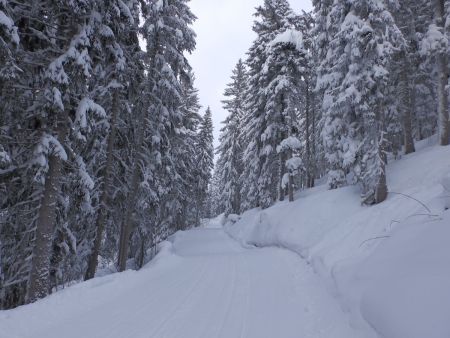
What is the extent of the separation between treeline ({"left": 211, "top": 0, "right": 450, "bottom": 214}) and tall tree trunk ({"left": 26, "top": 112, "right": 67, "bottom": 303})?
1163 cm

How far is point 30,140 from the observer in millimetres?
9367

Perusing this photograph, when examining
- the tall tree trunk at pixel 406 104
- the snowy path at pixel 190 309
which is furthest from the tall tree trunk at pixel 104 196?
the tall tree trunk at pixel 406 104

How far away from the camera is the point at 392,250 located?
20.4ft

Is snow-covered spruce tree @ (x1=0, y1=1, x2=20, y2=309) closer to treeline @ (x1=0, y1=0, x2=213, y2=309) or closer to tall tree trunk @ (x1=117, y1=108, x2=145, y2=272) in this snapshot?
treeline @ (x1=0, y1=0, x2=213, y2=309)

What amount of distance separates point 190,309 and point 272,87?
64.5ft

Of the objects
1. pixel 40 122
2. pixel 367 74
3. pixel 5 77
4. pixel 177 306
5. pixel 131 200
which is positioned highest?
pixel 367 74

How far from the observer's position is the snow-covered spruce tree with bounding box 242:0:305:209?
23.6 meters

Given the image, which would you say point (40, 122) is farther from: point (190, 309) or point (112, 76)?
point (190, 309)

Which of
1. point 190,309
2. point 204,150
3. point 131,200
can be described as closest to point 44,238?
point 190,309

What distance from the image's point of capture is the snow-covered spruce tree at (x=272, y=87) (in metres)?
23.6

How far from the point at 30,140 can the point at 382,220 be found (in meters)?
11.0

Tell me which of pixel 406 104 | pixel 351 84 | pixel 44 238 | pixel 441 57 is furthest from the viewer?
pixel 406 104

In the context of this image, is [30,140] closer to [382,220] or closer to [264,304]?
[264,304]

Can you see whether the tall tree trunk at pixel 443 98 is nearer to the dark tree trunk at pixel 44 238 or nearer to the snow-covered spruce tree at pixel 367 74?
the snow-covered spruce tree at pixel 367 74
